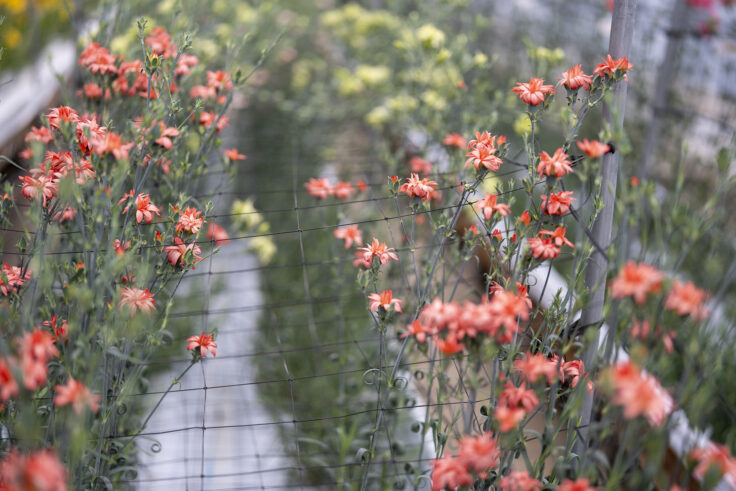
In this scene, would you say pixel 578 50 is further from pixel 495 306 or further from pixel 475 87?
pixel 495 306

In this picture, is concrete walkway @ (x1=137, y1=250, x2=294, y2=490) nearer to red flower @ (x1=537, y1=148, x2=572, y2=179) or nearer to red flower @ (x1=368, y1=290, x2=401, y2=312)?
red flower @ (x1=368, y1=290, x2=401, y2=312)

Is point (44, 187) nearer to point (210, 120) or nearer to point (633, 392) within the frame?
point (210, 120)

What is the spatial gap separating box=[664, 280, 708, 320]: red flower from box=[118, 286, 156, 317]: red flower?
85 cm

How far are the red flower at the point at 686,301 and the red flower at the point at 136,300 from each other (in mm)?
854

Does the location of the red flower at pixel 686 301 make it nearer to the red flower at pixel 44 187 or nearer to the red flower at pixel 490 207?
the red flower at pixel 490 207

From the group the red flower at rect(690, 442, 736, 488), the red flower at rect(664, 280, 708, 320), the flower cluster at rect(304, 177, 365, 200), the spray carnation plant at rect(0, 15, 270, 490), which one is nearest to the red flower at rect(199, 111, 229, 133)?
the spray carnation plant at rect(0, 15, 270, 490)

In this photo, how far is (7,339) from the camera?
1.10 metres

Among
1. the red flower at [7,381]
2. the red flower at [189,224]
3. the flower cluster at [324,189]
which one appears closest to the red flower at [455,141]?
the flower cluster at [324,189]

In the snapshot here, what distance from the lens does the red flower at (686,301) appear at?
0.79 m

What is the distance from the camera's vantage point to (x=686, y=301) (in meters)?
0.79

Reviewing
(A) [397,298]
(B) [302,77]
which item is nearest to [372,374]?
(A) [397,298]

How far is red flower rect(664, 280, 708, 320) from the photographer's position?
31.2 inches

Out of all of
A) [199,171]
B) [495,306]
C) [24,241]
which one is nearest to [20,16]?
[199,171]

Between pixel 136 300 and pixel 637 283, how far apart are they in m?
0.82
